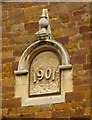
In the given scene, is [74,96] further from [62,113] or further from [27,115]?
[27,115]

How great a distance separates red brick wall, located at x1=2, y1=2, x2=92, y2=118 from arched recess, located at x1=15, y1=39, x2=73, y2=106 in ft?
0.26

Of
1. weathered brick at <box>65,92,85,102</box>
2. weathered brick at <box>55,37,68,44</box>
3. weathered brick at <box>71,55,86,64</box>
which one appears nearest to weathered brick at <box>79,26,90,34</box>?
weathered brick at <box>55,37,68,44</box>

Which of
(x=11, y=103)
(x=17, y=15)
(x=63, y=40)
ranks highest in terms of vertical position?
(x=17, y=15)

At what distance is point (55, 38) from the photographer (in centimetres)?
1195

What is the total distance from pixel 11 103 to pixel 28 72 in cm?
58

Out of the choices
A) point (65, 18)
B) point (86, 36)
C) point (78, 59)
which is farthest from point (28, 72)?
point (86, 36)

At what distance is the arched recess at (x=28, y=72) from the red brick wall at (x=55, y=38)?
0.08 m

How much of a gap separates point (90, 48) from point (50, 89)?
93 centimetres

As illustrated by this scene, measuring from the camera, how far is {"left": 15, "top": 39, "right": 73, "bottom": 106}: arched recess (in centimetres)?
1169

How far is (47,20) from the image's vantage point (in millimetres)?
12078

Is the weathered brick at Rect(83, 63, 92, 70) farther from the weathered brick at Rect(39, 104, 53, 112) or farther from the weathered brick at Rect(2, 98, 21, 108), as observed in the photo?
the weathered brick at Rect(2, 98, 21, 108)

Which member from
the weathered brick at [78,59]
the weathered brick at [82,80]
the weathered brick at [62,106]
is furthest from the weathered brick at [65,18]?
the weathered brick at [62,106]

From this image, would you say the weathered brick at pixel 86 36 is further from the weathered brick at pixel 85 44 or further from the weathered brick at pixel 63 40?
the weathered brick at pixel 63 40

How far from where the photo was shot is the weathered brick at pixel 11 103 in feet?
39.8
